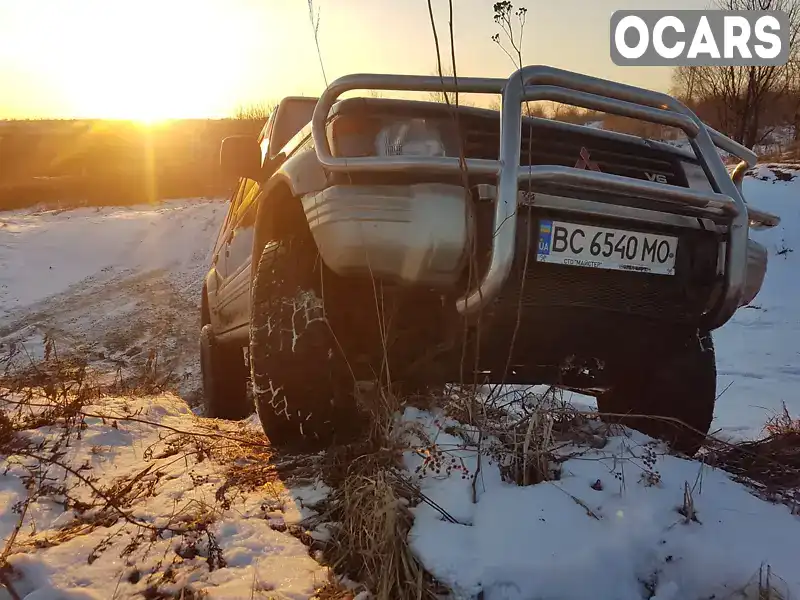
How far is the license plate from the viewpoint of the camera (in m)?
1.85

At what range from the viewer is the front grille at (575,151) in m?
2.00

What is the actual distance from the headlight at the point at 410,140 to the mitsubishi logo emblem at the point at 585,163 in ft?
1.61

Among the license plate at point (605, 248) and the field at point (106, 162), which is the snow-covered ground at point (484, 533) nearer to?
the license plate at point (605, 248)

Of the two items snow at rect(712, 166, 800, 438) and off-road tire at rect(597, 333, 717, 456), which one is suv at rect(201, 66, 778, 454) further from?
snow at rect(712, 166, 800, 438)

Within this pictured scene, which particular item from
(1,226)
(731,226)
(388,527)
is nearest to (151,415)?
(388,527)

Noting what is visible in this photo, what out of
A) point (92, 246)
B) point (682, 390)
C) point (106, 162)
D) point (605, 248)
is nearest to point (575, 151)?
point (605, 248)

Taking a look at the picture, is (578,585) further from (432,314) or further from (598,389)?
(598,389)

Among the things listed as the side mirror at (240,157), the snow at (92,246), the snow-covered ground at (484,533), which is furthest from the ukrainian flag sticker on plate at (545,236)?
the snow at (92,246)

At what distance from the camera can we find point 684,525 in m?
1.46

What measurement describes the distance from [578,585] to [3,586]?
1.21 metres

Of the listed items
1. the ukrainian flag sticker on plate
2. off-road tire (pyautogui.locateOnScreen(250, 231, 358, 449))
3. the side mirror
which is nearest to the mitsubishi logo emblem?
the ukrainian flag sticker on plate

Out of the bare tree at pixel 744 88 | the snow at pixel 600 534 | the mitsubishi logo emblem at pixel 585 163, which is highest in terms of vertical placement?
the bare tree at pixel 744 88

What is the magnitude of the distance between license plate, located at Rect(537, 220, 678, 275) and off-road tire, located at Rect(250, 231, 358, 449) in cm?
77

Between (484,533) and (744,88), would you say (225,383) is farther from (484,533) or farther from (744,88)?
(744,88)
